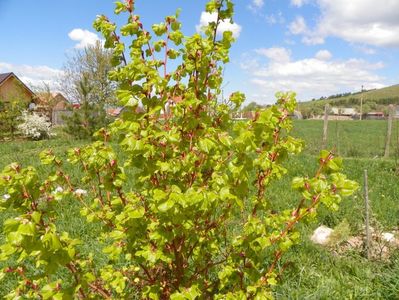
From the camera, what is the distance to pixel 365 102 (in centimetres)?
9531

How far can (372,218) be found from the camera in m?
5.03

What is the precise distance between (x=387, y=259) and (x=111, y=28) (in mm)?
3811

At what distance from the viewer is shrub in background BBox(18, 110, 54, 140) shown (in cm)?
2235

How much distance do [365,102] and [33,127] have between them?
90.1m

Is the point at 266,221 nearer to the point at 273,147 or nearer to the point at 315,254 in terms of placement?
the point at 273,147

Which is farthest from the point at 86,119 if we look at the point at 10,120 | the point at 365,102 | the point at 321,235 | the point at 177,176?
the point at 365,102

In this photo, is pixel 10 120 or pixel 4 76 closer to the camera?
pixel 10 120

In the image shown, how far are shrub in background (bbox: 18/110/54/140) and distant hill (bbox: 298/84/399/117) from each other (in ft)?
181

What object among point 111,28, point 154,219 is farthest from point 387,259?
point 111,28

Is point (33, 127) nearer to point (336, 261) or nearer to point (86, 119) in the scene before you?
point (86, 119)

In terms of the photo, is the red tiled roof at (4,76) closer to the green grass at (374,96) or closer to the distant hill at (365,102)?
the distant hill at (365,102)

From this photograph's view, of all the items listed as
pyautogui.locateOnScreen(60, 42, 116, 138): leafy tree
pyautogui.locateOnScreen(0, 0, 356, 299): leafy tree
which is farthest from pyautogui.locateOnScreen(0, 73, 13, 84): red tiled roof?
pyautogui.locateOnScreen(0, 0, 356, 299): leafy tree

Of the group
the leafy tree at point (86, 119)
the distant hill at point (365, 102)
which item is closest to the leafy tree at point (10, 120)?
the leafy tree at point (86, 119)

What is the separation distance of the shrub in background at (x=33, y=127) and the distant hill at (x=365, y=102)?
5518 cm
